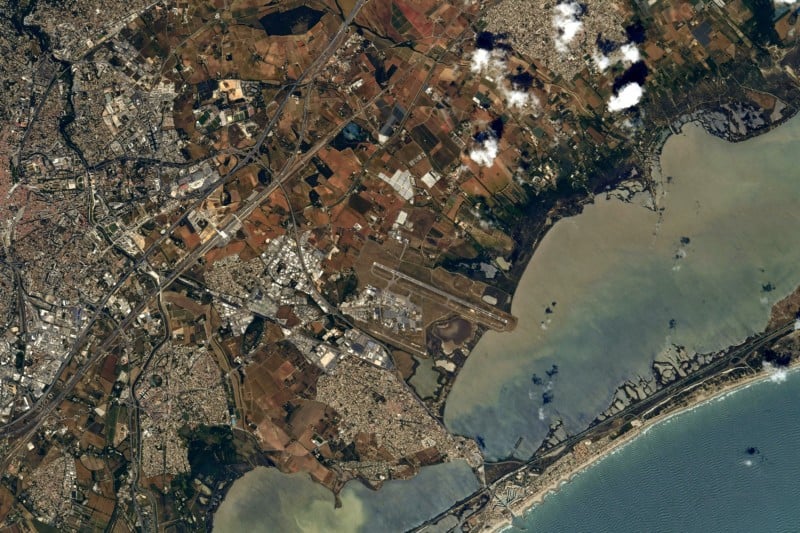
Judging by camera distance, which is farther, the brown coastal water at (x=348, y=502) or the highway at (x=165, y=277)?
the highway at (x=165, y=277)

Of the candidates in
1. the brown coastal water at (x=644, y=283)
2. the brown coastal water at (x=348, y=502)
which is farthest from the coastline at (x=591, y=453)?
the brown coastal water at (x=348, y=502)

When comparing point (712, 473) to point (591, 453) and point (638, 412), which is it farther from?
point (591, 453)

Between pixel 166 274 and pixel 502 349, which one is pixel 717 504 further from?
pixel 166 274

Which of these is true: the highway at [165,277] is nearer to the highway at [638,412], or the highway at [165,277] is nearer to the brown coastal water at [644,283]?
the brown coastal water at [644,283]

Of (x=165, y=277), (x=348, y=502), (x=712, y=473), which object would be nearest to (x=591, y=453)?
(x=712, y=473)

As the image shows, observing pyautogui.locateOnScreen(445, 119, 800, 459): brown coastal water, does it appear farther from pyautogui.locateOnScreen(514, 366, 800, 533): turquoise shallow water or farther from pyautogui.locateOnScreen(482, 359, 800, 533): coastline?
pyautogui.locateOnScreen(514, 366, 800, 533): turquoise shallow water

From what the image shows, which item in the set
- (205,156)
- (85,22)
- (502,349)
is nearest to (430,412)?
(502,349)
